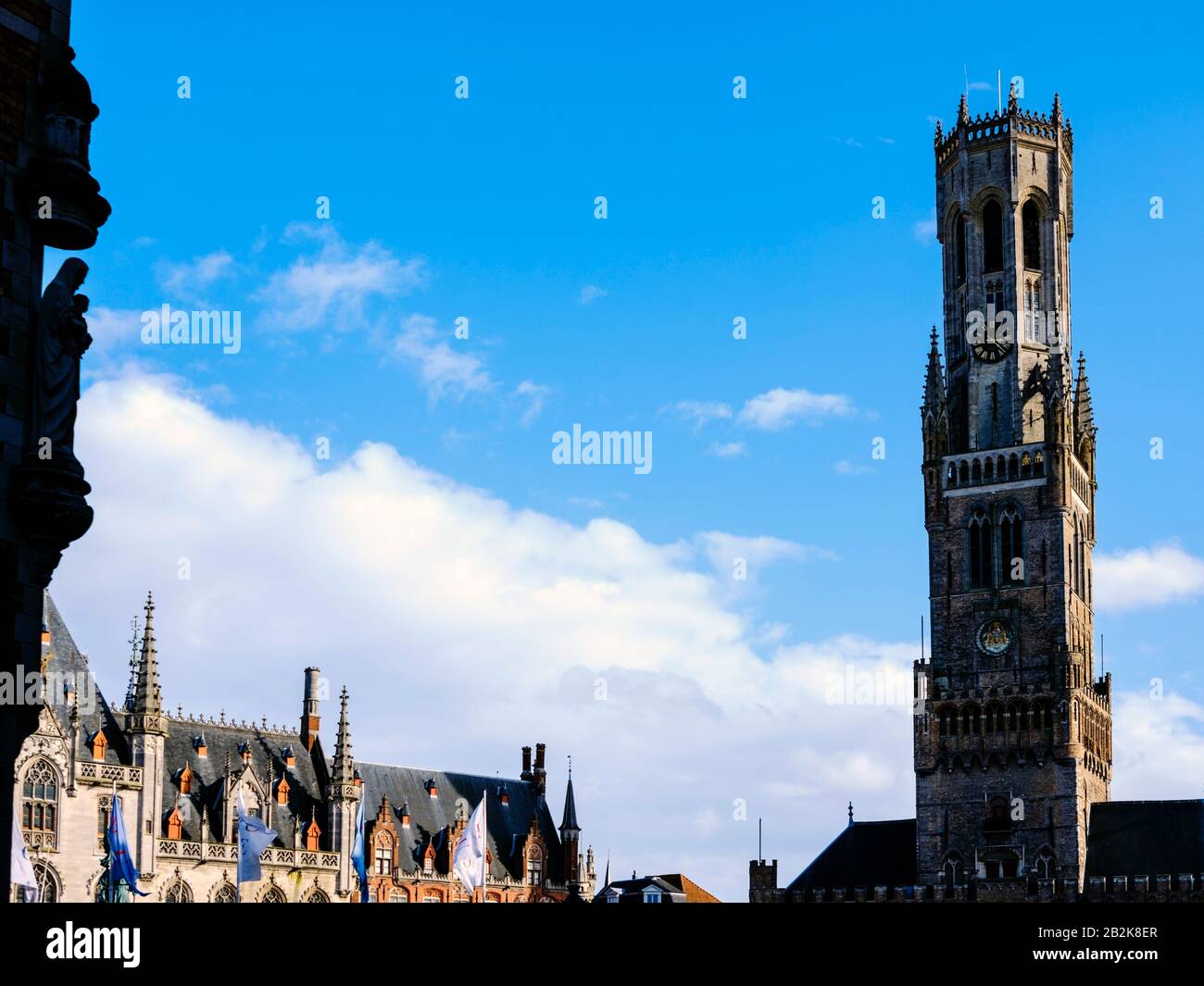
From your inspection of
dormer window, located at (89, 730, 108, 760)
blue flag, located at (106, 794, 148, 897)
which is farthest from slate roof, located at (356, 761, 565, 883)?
blue flag, located at (106, 794, 148, 897)

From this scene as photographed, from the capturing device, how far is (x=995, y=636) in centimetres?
10169

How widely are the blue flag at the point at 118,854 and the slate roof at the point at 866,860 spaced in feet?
147

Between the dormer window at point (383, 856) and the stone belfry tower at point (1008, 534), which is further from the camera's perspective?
the stone belfry tower at point (1008, 534)

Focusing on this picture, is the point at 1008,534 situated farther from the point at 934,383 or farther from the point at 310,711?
the point at 310,711

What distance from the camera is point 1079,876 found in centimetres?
9462

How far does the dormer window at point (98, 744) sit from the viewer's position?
243ft

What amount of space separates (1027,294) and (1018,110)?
39.0 feet

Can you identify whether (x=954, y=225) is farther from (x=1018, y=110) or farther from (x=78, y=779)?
(x=78, y=779)

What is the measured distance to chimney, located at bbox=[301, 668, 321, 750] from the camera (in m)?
90.0

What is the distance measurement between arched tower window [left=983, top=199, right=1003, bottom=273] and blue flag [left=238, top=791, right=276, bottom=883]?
57.4 meters

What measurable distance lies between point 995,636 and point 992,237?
2520 cm

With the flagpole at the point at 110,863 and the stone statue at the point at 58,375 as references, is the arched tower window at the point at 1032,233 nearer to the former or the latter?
the flagpole at the point at 110,863
